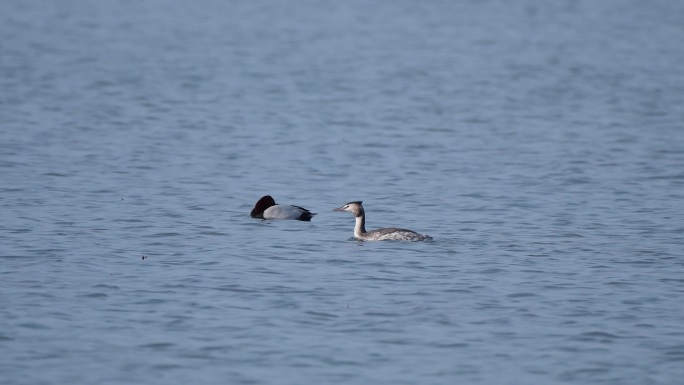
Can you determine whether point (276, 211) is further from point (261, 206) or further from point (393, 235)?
point (393, 235)

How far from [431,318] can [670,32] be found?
167ft

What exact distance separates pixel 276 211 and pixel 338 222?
1078 millimetres

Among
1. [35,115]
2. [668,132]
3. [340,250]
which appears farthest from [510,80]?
[340,250]

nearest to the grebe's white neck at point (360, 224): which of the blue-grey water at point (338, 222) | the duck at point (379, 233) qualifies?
the duck at point (379, 233)

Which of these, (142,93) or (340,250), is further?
(142,93)

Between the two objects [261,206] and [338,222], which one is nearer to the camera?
[261,206]

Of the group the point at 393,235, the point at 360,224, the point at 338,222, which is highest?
the point at 360,224

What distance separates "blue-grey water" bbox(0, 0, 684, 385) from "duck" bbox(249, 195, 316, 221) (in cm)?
31

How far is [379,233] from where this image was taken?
714 inches

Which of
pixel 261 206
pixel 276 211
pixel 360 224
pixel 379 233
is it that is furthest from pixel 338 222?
pixel 379 233

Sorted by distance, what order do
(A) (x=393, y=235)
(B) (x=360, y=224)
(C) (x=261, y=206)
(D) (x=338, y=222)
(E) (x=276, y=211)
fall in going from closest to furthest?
(A) (x=393, y=235), (B) (x=360, y=224), (E) (x=276, y=211), (C) (x=261, y=206), (D) (x=338, y=222)

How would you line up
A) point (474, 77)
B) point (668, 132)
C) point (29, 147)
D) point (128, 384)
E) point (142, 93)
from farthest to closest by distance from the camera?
point (474, 77) < point (142, 93) < point (668, 132) < point (29, 147) < point (128, 384)

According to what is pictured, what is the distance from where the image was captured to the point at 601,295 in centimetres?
1503

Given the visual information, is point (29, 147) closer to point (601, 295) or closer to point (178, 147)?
point (178, 147)
